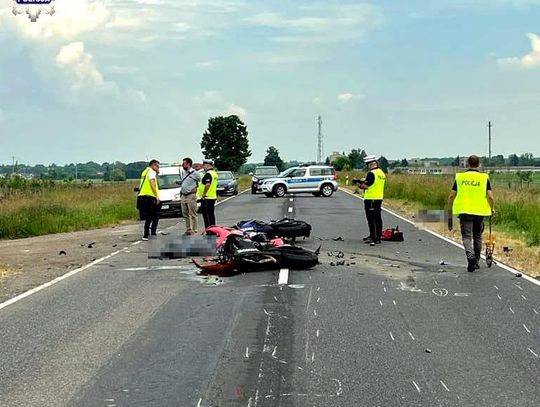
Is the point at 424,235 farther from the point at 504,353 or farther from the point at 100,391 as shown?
the point at 100,391

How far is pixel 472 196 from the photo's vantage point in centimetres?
1309

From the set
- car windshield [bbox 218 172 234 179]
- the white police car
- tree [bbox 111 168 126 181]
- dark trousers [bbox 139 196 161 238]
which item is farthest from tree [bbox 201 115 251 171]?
dark trousers [bbox 139 196 161 238]

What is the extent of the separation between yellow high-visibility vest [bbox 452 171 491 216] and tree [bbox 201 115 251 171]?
89.7 metres

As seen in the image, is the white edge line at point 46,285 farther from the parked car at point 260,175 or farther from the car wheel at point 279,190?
the parked car at point 260,175

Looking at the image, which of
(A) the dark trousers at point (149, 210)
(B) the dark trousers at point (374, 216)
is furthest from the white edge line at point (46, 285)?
(B) the dark trousers at point (374, 216)

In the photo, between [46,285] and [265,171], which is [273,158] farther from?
[46,285]

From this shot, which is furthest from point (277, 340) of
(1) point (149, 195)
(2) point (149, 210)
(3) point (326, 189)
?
(3) point (326, 189)

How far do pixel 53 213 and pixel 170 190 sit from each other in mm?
4639

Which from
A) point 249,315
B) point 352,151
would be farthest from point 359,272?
point 352,151

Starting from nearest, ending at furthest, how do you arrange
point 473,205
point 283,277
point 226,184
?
1. point 283,277
2. point 473,205
3. point 226,184

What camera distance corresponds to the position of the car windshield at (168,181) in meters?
29.6

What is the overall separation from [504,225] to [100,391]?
1911 cm

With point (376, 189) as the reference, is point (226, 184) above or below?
below

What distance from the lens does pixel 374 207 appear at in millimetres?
17422
